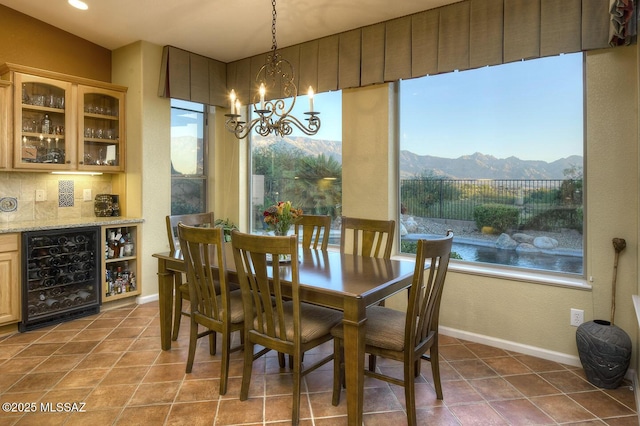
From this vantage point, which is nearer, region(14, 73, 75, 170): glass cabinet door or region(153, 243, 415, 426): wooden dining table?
region(153, 243, 415, 426): wooden dining table

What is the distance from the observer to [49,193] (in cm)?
404

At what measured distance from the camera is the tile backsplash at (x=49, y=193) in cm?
380

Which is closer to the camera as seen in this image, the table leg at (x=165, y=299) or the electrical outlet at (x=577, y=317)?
the electrical outlet at (x=577, y=317)

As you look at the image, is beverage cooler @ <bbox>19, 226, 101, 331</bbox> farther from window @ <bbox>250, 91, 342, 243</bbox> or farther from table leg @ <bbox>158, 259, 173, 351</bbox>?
window @ <bbox>250, 91, 342, 243</bbox>

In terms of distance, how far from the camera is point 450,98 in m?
3.52

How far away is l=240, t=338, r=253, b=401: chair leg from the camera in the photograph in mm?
2260

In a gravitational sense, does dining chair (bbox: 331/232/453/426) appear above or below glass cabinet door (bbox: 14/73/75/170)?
below

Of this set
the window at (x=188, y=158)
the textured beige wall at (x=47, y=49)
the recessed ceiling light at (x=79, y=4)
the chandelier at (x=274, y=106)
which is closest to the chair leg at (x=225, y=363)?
the chandelier at (x=274, y=106)

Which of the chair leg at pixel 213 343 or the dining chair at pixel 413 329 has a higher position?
the dining chair at pixel 413 329

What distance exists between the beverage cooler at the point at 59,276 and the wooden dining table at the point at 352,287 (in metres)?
1.35

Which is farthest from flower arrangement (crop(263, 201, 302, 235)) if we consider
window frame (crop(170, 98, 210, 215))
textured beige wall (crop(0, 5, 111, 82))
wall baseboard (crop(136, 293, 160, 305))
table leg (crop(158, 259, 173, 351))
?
textured beige wall (crop(0, 5, 111, 82))

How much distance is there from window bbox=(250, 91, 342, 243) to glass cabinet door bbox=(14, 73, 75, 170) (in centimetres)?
203

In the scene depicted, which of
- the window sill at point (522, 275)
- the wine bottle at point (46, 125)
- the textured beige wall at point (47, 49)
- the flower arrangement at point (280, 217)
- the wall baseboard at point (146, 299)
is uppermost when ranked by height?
the textured beige wall at point (47, 49)

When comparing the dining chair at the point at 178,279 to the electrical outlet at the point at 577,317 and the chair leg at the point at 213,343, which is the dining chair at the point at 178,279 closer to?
the chair leg at the point at 213,343
